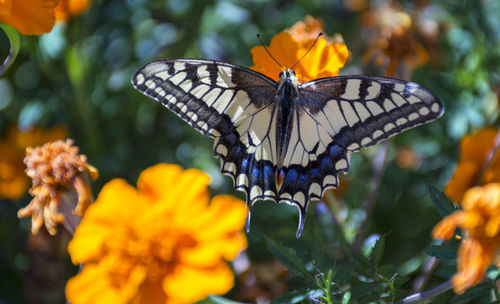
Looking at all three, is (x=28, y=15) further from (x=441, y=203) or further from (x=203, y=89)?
(x=441, y=203)

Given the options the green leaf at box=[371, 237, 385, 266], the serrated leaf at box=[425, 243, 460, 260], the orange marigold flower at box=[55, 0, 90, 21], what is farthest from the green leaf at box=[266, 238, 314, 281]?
the orange marigold flower at box=[55, 0, 90, 21]

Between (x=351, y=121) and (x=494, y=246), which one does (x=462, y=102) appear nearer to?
(x=351, y=121)

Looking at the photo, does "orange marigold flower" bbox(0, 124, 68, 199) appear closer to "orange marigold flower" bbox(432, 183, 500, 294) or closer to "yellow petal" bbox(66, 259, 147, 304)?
"yellow petal" bbox(66, 259, 147, 304)

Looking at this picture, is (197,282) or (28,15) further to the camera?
(28,15)

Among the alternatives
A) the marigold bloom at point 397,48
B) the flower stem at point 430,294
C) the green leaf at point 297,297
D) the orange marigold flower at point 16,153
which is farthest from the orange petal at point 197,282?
the orange marigold flower at point 16,153

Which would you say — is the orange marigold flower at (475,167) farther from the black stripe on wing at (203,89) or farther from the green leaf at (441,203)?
the black stripe on wing at (203,89)

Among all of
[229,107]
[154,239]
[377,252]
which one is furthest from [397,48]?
[154,239]
